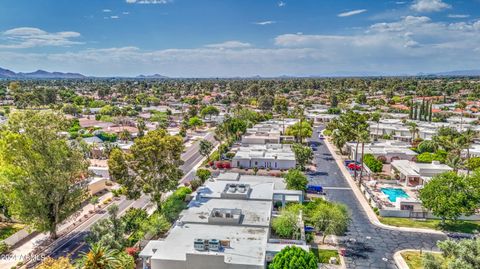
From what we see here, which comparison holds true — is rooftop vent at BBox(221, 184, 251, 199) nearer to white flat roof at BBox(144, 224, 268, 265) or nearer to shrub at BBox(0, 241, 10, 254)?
white flat roof at BBox(144, 224, 268, 265)

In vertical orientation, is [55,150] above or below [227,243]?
above

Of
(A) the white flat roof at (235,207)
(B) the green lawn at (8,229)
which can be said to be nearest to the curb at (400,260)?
(A) the white flat roof at (235,207)

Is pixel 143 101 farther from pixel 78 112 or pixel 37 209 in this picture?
pixel 37 209

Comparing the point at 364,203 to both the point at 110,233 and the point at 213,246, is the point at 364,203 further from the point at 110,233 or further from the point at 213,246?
the point at 110,233

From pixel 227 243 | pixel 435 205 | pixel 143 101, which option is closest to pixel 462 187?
pixel 435 205

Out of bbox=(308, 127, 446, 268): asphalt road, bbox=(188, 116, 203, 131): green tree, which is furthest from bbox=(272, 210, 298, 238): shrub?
bbox=(188, 116, 203, 131): green tree

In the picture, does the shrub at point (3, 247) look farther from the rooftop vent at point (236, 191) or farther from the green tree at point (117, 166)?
the rooftop vent at point (236, 191)
